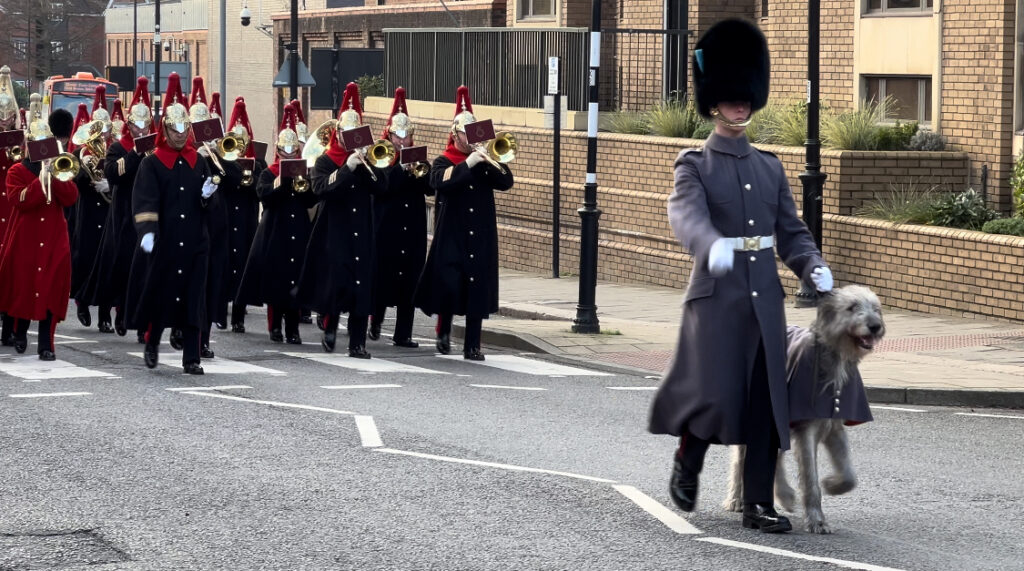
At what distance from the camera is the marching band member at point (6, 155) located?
15.4 m

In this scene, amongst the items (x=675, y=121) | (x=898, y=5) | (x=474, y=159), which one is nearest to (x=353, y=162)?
(x=474, y=159)

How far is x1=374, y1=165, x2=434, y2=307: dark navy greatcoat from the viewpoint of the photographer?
15.6 meters

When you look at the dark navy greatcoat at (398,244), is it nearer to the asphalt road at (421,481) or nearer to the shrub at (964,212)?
the asphalt road at (421,481)

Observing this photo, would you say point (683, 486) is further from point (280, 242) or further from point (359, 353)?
point (280, 242)

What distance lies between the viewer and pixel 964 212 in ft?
58.8

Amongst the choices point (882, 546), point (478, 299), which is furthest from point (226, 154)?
point (882, 546)

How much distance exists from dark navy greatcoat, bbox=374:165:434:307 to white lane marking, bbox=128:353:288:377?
5.74 ft

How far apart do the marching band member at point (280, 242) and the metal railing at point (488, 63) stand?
8931 mm

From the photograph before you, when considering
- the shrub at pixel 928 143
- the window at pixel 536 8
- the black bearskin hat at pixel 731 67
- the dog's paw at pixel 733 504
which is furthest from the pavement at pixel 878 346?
the window at pixel 536 8

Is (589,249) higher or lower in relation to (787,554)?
higher

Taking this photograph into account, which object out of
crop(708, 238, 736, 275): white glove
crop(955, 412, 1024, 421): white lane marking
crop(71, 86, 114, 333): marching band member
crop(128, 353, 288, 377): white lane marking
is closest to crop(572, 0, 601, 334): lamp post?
crop(128, 353, 288, 377): white lane marking

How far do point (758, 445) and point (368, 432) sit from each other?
350 centimetres

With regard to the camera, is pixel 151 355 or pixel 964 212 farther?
pixel 964 212

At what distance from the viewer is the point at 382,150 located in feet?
49.4
